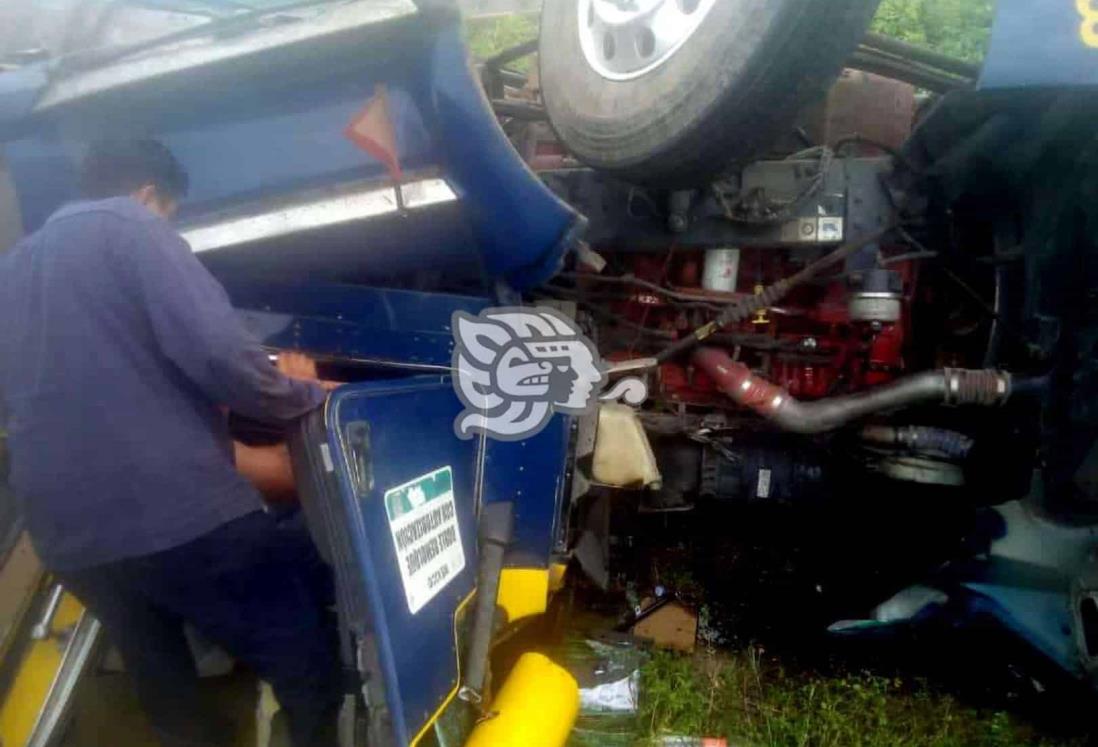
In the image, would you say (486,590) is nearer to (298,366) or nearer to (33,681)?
(298,366)

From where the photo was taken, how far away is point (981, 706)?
2760 millimetres

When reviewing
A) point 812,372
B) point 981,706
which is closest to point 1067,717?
point 981,706

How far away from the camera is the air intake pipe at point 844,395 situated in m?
2.34

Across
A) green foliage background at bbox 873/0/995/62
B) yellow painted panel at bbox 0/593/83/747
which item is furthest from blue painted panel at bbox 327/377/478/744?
green foliage background at bbox 873/0/995/62

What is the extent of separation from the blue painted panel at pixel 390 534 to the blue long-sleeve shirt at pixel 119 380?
0.56ft

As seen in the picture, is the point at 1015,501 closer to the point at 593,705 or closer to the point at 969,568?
the point at 969,568

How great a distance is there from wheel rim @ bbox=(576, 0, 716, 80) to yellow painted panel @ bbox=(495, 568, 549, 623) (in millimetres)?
1336

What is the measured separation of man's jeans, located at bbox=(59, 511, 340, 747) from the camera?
1.67 m

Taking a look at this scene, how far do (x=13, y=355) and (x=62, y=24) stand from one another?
3.10 ft

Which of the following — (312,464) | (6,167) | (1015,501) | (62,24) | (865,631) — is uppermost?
(62,24)

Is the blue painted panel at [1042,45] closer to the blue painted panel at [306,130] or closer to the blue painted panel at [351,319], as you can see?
Result: the blue painted panel at [306,130]

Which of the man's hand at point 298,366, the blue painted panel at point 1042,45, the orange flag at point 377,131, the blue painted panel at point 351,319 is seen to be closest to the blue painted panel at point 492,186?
the orange flag at point 377,131

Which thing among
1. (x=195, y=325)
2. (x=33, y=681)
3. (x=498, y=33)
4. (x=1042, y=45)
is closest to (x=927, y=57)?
(x=1042, y=45)

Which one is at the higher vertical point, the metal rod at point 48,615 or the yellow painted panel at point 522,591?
the metal rod at point 48,615
